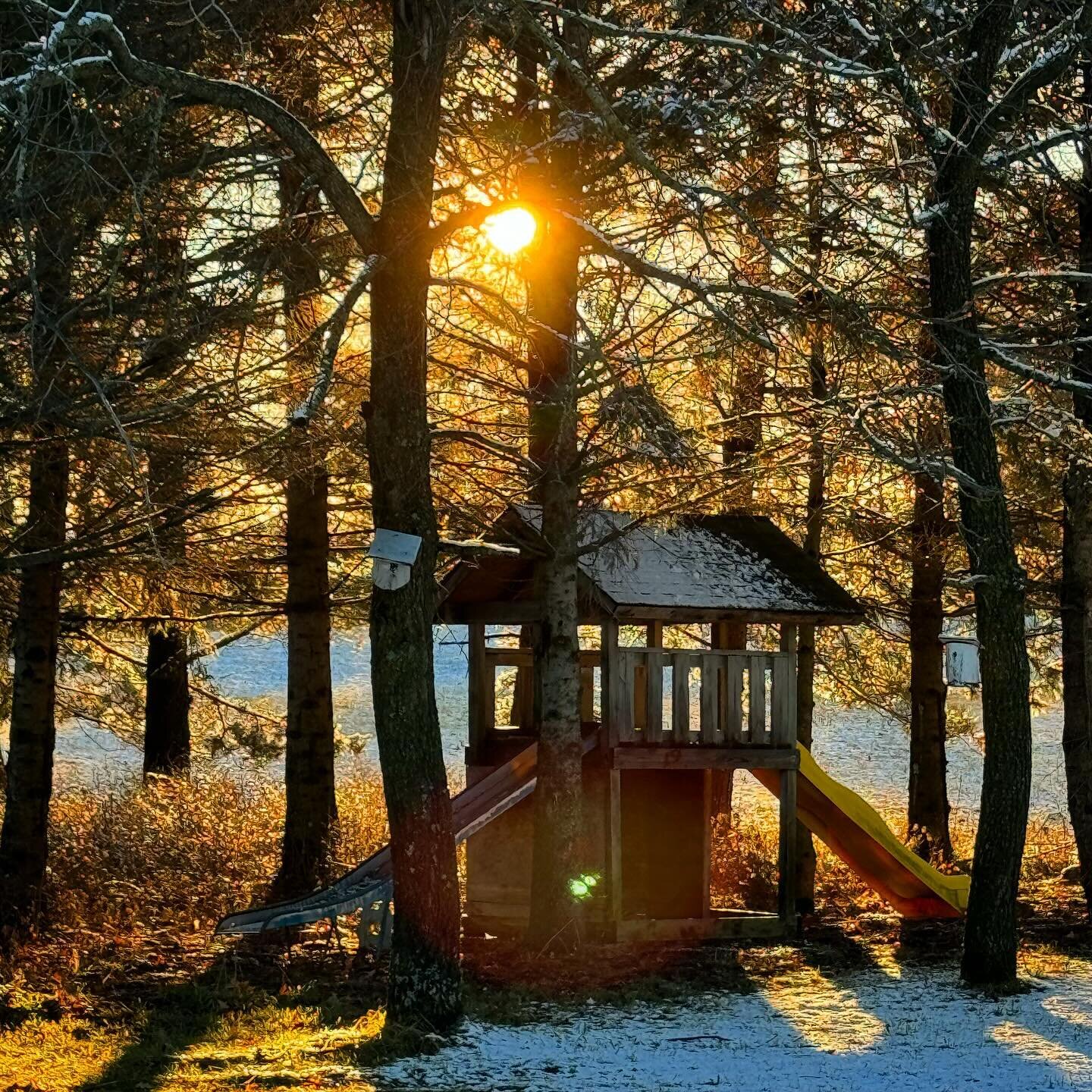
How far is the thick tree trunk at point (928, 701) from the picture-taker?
17.2 m

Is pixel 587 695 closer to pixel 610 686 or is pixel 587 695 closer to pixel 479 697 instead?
pixel 479 697

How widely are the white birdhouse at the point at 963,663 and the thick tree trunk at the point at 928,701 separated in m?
→ 4.69

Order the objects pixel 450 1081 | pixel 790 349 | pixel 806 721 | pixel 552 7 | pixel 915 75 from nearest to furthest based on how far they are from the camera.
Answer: pixel 450 1081
pixel 552 7
pixel 790 349
pixel 915 75
pixel 806 721

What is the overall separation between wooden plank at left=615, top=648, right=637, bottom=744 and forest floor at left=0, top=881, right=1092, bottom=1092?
1916 millimetres

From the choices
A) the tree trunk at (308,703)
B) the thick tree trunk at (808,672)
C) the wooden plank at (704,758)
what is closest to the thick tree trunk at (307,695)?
the tree trunk at (308,703)

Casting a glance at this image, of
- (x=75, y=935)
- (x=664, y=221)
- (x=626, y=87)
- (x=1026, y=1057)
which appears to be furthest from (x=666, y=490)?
(x=75, y=935)

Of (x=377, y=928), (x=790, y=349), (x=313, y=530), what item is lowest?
(x=377, y=928)

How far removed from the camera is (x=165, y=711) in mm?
21922

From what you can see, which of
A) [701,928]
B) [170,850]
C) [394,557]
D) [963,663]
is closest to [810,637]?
[701,928]

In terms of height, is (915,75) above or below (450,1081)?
above

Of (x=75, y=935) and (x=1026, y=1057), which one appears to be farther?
(x=75, y=935)

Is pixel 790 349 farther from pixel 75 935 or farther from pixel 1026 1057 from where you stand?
pixel 75 935

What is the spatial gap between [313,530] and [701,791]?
180 inches

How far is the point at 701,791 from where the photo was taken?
14.6m
